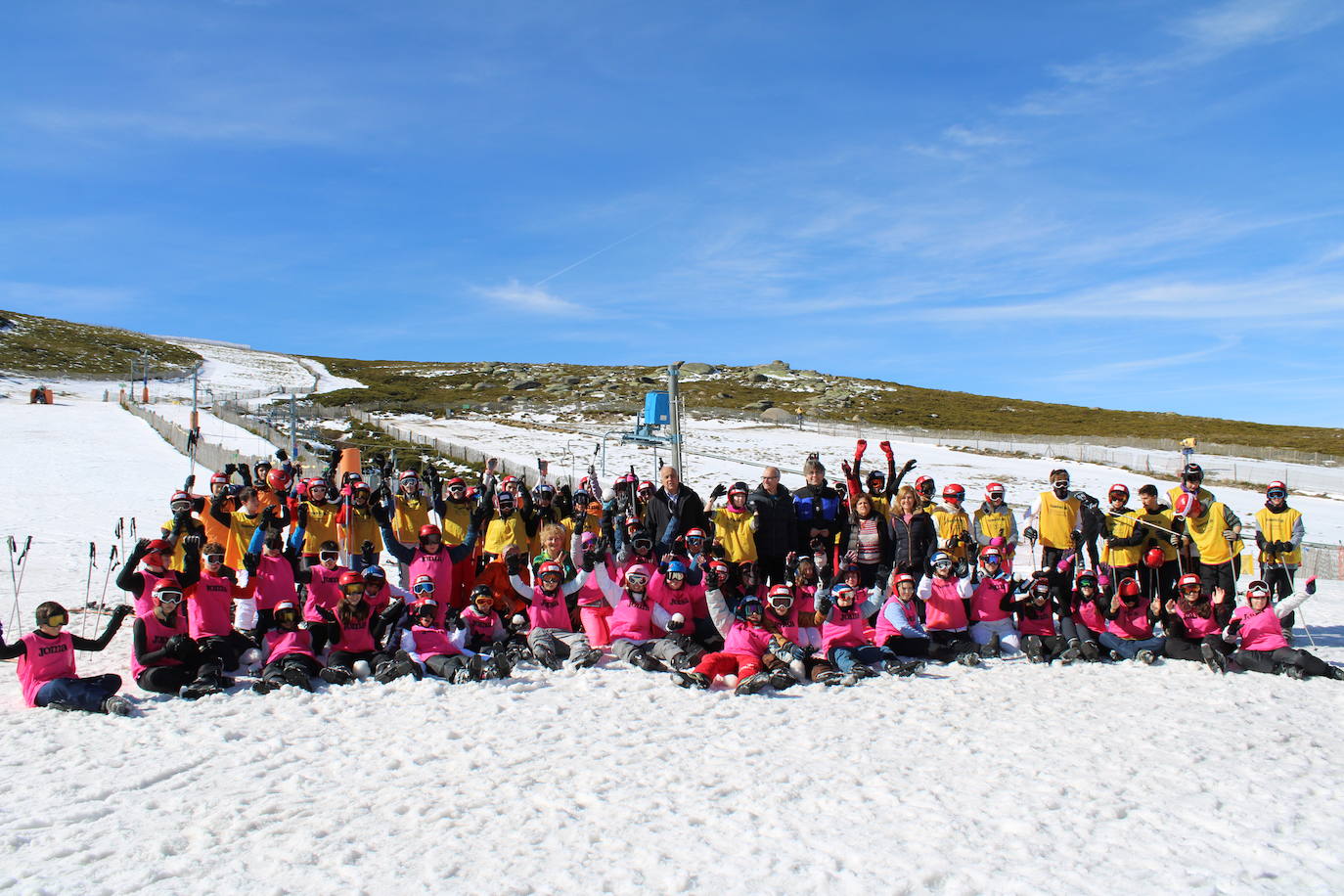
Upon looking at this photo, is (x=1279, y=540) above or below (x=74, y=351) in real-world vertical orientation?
below

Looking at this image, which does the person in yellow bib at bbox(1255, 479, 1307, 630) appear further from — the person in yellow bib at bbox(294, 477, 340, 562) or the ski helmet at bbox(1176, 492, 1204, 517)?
the person in yellow bib at bbox(294, 477, 340, 562)

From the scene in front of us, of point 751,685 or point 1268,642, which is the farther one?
point 1268,642

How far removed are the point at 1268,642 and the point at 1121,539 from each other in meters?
1.70

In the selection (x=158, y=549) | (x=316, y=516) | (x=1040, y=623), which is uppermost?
(x=316, y=516)

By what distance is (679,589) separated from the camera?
8.34m

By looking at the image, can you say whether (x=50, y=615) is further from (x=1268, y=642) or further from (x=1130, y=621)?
(x=1268, y=642)

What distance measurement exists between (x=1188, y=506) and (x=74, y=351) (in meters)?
107

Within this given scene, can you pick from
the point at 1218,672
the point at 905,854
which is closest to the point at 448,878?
the point at 905,854

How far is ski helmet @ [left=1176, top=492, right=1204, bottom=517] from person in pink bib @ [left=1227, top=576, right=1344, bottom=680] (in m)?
1.19

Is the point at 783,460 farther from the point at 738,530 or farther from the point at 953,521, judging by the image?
the point at 738,530

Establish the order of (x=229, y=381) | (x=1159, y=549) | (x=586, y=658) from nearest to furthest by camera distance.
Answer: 1. (x=586, y=658)
2. (x=1159, y=549)
3. (x=229, y=381)

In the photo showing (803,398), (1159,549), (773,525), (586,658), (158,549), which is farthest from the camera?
(803,398)

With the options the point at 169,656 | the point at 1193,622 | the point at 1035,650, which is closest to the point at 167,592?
the point at 169,656

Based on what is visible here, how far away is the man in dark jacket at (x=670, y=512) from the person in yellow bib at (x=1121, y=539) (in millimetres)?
4401
